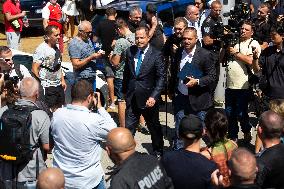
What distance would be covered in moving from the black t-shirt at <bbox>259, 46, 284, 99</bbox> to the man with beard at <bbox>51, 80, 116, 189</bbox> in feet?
10.6

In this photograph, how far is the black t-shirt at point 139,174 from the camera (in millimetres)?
4785

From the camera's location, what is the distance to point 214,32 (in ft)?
31.0

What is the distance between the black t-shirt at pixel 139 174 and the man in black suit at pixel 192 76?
3095 mm

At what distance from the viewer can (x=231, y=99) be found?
912 cm

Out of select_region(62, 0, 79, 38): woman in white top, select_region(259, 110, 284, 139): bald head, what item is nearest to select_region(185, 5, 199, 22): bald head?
select_region(259, 110, 284, 139): bald head

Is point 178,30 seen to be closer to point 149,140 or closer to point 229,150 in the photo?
point 149,140

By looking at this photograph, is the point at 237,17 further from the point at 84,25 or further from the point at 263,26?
the point at 84,25

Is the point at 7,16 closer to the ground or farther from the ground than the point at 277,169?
farther from the ground

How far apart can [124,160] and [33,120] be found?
4.62 feet

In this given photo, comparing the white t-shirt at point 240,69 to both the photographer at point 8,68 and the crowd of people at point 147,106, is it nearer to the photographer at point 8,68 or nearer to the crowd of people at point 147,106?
the crowd of people at point 147,106

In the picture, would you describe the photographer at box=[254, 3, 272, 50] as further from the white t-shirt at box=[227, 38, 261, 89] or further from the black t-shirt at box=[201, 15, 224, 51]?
the white t-shirt at box=[227, 38, 261, 89]

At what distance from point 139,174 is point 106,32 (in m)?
6.31

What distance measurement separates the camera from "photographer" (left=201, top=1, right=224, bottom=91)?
30.6ft

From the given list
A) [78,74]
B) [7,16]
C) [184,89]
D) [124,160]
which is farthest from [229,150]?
[7,16]
